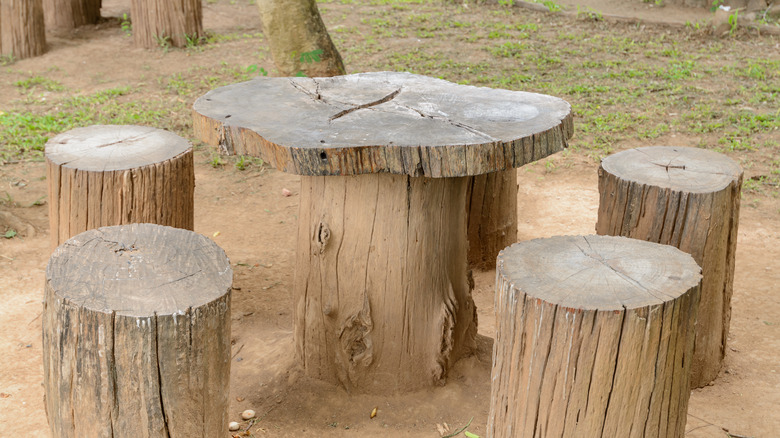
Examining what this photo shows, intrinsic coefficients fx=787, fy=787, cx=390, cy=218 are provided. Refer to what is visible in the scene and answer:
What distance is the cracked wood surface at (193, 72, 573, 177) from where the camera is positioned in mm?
2643

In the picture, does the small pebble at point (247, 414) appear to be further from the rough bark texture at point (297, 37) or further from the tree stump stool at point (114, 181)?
the rough bark texture at point (297, 37)

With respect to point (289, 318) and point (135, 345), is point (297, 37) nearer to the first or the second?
point (289, 318)

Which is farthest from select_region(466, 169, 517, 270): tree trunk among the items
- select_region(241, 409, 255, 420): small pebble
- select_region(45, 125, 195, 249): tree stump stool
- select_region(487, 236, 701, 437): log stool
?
select_region(487, 236, 701, 437): log stool

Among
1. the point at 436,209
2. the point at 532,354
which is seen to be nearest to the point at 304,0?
the point at 436,209

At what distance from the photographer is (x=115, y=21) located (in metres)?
9.27

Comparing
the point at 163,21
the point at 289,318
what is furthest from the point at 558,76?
the point at 289,318

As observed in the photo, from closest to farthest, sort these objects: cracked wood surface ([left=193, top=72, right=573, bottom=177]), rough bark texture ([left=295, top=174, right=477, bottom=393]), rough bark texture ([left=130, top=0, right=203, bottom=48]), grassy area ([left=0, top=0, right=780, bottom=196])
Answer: cracked wood surface ([left=193, top=72, right=573, bottom=177]) → rough bark texture ([left=295, top=174, right=477, bottom=393]) → grassy area ([left=0, top=0, right=780, bottom=196]) → rough bark texture ([left=130, top=0, right=203, bottom=48])

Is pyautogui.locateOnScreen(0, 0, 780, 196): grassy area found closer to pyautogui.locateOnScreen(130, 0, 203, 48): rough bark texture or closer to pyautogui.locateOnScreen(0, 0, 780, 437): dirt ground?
pyautogui.locateOnScreen(130, 0, 203, 48): rough bark texture

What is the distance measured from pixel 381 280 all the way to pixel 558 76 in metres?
4.79

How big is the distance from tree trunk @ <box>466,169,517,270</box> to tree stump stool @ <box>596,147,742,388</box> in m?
0.85

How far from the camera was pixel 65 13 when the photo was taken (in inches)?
348

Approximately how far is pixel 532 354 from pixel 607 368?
208 mm

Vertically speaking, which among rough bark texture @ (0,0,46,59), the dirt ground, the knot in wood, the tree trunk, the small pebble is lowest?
the small pebble

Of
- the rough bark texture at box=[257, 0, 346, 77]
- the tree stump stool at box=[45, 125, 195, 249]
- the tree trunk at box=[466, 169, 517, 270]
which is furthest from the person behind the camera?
the rough bark texture at box=[257, 0, 346, 77]
